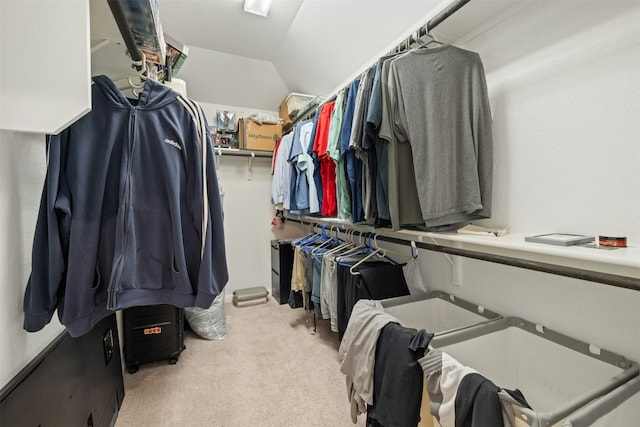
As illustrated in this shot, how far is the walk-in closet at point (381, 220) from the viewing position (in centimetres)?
76

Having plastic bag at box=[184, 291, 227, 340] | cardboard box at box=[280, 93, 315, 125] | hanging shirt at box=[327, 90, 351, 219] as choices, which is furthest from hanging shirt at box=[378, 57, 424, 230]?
plastic bag at box=[184, 291, 227, 340]

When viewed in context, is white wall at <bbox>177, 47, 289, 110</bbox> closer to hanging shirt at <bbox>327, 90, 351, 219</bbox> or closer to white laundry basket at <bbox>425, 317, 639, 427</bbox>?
hanging shirt at <bbox>327, 90, 351, 219</bbox>

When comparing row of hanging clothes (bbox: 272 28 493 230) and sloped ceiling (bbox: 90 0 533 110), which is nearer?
row of hanging clothes (bbox: 272 28 493 230)

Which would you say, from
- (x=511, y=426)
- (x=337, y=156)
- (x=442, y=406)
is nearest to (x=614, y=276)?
(x=511, y=426)

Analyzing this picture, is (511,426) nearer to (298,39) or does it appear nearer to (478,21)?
(478,21)

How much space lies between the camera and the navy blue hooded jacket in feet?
2.69

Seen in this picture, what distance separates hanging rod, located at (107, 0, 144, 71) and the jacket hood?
0.42 ft

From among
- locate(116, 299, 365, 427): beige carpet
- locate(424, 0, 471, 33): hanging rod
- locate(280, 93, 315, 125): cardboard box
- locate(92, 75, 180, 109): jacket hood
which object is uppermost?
locate(280, 93, 315, 125): cardboard box

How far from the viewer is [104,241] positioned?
0.91m

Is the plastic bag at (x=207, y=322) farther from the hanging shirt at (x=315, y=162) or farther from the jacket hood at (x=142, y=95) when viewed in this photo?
the jacket hood at (x=142, y=95)

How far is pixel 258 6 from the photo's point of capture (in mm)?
2045

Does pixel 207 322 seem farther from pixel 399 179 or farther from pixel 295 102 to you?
pixel 295 102

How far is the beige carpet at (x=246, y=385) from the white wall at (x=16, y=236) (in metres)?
0.98

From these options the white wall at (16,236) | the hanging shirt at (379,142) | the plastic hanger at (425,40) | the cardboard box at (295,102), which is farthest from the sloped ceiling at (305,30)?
the white wall at (16,236)
